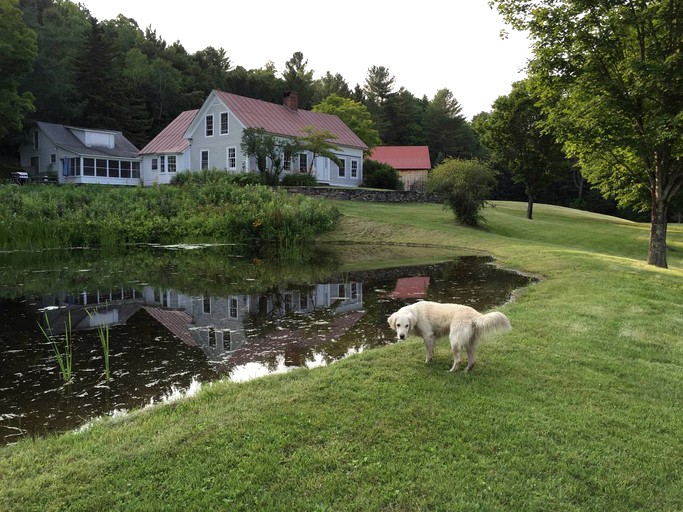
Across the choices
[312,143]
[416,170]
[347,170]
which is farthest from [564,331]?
[416,170]

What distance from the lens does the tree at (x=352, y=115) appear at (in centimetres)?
5022

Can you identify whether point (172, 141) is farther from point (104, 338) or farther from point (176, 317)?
point (104, 338)

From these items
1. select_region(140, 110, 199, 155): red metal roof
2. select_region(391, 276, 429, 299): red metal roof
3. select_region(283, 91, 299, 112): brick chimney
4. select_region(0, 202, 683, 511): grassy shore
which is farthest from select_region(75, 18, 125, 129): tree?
select_region(0, 202, 683, 511): grassy shore

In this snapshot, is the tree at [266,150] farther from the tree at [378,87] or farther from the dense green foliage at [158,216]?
the tree at [378,87]

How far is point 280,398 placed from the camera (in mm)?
5008

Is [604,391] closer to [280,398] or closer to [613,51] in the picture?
[280,398]

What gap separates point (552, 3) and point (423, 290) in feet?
33.2

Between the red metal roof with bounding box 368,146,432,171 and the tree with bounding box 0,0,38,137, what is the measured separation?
105 ft

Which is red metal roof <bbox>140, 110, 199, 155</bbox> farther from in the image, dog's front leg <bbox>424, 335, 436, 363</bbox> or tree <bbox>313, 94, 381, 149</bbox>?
dog's front leg <bbox>424, 335, 436, 363</bbox>

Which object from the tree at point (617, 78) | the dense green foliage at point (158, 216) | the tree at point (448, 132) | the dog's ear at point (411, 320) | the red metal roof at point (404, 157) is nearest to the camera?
→ the dog's ear at point (411, 320)

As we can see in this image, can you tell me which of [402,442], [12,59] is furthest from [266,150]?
[402,442]

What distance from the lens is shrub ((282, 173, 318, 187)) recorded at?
34.0 metres

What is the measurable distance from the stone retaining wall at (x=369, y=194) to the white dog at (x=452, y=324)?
25154 mm

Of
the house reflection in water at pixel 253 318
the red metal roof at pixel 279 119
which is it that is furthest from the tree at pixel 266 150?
the house reflection in water at pixel 253 318
